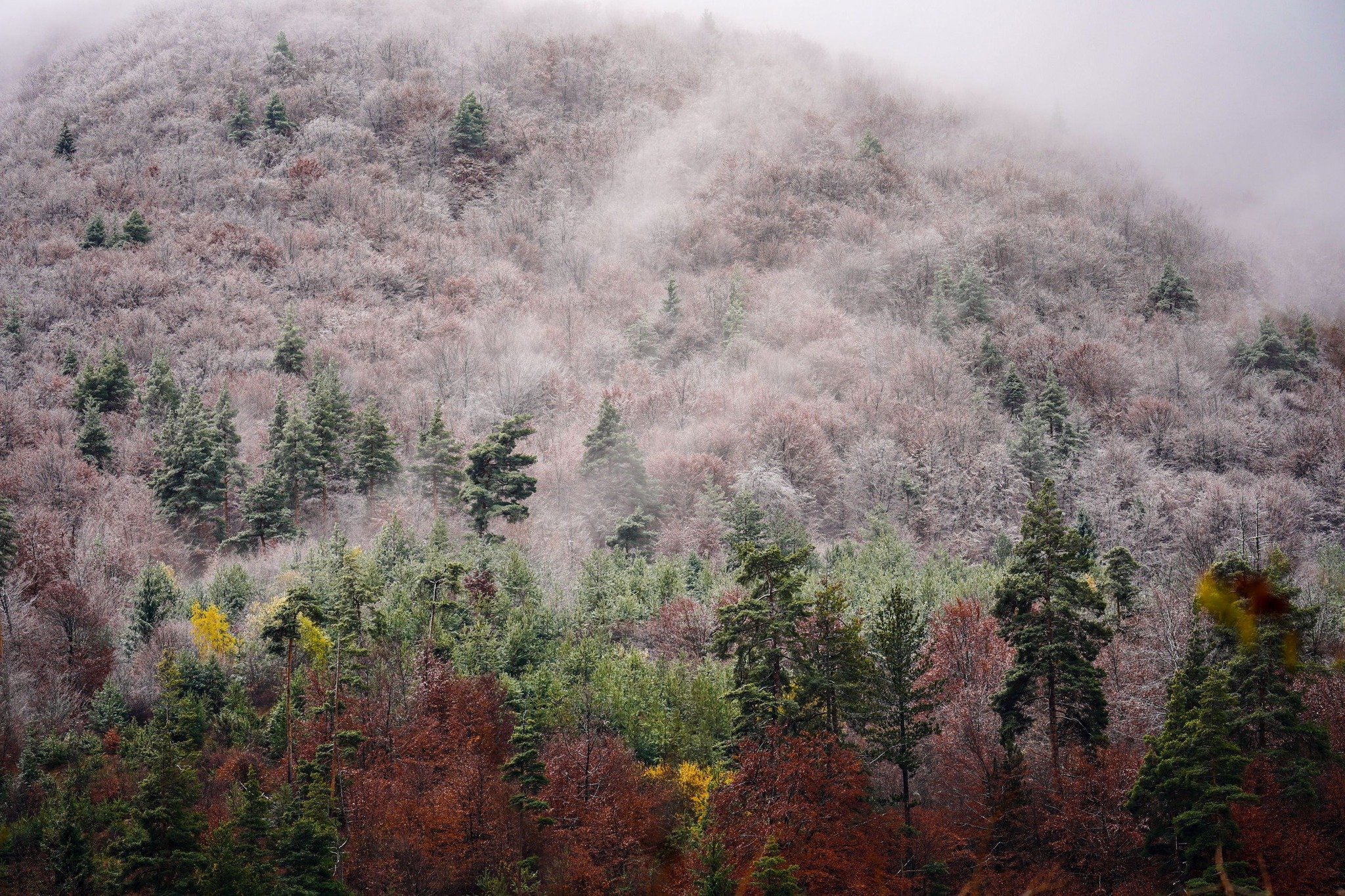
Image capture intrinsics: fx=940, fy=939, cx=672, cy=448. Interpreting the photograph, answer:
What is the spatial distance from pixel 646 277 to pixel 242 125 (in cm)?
5694

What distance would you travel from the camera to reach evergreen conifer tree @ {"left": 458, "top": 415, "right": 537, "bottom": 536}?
167 feet

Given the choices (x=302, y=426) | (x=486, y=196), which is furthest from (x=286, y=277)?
(x=302, y=426)

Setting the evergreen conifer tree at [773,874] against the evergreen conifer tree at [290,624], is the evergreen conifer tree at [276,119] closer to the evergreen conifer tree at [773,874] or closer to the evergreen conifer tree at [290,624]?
the evergreen conifer tree at [290,624]

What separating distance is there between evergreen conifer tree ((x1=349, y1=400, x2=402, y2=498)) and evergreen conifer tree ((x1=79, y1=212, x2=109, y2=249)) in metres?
56.3

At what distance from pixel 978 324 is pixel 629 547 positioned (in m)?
58.5

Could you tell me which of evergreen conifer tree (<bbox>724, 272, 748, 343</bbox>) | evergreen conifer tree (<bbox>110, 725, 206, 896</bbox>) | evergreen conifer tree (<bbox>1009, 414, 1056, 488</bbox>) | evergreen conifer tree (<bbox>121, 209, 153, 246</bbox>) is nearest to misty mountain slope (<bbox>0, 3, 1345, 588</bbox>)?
evergreen conifer tree (<bbox>1009, 414, 1056, 488</bbox>)

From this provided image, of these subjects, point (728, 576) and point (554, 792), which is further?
point (728, 576)

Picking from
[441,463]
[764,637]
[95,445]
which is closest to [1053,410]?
[441,463]

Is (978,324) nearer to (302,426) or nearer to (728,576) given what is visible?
(728,576)

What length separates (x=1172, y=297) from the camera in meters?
104

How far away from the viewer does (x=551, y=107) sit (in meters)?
140

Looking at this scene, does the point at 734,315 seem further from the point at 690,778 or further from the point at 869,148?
the point at 690,778

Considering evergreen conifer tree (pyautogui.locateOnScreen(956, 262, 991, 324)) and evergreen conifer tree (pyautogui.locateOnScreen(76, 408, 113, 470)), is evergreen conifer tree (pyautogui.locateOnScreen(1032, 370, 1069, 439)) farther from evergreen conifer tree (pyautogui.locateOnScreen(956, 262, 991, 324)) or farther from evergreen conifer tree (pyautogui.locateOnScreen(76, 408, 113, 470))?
evergreen conifer tree (pyautogui.locateOnScreen(76, 408, 113, 470))

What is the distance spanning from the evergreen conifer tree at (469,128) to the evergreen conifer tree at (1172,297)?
86.9 meters
